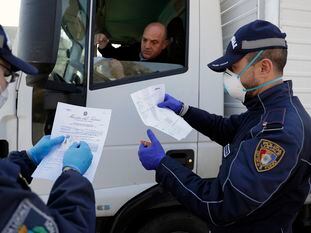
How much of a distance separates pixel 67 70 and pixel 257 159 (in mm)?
1143

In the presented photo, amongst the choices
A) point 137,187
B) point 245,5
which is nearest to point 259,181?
point 137,187

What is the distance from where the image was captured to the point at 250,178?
1341 mm

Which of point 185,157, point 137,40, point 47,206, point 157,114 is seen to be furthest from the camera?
point 137,40

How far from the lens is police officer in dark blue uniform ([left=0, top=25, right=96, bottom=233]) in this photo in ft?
2.92

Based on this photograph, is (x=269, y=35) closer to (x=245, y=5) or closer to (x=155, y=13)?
(x=245, y=5)

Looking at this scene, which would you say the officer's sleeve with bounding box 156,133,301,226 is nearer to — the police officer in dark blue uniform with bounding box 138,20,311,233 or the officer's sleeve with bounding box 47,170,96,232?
the police officer in dark blue uniform with bounding box 138,20,311,233

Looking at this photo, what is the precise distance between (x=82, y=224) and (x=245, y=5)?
5.58 ft

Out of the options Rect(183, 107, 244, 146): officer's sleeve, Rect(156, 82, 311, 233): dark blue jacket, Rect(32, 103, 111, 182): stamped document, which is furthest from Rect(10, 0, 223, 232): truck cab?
Rect(156, 82, 311, 233): dark blue jacket

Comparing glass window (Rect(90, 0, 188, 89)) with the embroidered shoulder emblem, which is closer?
the embroidered shoulder emblem

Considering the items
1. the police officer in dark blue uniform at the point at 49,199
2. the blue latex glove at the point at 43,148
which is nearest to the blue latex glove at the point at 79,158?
the police officer in dark blue uniform at the point at 49,199

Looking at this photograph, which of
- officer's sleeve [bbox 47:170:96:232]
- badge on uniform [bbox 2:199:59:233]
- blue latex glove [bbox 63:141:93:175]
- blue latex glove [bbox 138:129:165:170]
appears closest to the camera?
badge on uniform [bbox 2:199:59:233]

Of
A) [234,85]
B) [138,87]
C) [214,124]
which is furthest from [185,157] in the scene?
[234,85]

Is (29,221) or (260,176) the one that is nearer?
(29,221)

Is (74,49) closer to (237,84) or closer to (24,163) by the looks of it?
(24,163)
